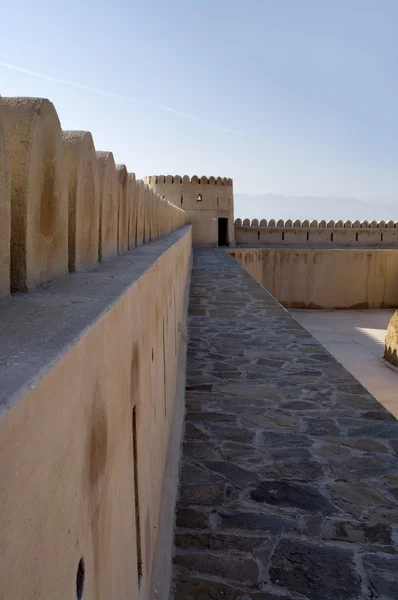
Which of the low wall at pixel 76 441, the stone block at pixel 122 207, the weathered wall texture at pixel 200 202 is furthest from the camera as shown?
the weathered wall texture at pixel 200 202

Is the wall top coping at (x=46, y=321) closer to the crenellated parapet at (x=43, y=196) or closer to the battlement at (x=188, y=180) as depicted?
the crenellated parapet at (x=43, y=196)

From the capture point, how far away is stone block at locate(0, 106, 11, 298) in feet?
4.66

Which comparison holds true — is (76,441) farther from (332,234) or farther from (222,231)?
(222,231)

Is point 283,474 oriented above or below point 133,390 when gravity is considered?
below

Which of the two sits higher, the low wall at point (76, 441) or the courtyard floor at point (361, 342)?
the low wall at point (76, 441)

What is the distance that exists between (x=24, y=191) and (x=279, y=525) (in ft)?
7.81

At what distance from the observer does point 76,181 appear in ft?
7.32

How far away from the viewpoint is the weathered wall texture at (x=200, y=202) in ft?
77.7

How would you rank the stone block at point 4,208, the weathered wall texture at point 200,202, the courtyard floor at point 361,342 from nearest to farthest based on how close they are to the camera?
the stone block at point 4,208
the courtyard floor at point 361,342
the weathered wall texture at point 200,202

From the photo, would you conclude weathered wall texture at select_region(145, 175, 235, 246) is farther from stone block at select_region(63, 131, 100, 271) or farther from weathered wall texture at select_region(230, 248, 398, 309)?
stone block at select_region(63, 131, 100, 271)

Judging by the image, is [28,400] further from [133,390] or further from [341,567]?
[341,567]

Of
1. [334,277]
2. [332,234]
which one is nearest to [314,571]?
[334,277]

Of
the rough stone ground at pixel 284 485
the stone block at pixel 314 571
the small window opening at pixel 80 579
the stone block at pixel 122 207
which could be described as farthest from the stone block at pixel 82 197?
the stone block at pixel 314 571

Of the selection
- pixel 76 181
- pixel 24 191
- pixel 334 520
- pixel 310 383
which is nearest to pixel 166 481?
pixel 334 520
